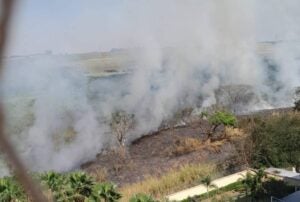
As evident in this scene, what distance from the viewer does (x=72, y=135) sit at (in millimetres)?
28047

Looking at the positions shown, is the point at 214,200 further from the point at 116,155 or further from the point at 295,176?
the point at 116,155

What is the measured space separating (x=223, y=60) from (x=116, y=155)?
18.3 m

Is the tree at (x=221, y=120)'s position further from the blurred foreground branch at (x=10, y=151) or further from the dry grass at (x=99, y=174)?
the blurred foreground branch at (x=10, y=151)

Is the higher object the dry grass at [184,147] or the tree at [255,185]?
the tree at [255,185]

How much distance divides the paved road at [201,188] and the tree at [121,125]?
806 cm

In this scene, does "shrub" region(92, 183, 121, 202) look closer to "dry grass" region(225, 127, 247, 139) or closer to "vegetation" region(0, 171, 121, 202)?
"vegetation" region(0, 171, 121, 202)

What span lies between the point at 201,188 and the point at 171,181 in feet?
3.99

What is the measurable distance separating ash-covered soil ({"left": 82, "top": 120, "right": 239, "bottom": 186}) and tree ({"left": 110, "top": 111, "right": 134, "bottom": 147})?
2.31ft

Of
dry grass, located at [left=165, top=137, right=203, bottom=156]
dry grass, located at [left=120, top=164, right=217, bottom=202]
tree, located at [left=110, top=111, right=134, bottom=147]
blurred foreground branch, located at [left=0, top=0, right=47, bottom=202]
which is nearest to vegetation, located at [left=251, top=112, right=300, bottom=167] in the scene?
dry grass, located at [left=120, top=164, right=217, bottom=202]

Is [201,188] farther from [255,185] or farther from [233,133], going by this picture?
[233,133]

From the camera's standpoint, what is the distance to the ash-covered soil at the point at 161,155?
22641 mm

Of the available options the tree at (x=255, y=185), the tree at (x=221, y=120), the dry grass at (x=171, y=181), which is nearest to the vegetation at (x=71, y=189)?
the dry grass at (x=171, y=181)

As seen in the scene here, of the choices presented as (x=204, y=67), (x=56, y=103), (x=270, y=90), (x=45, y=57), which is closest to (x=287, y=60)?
(x=270, y=90)

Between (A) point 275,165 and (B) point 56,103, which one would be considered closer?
(A) point 275,165
